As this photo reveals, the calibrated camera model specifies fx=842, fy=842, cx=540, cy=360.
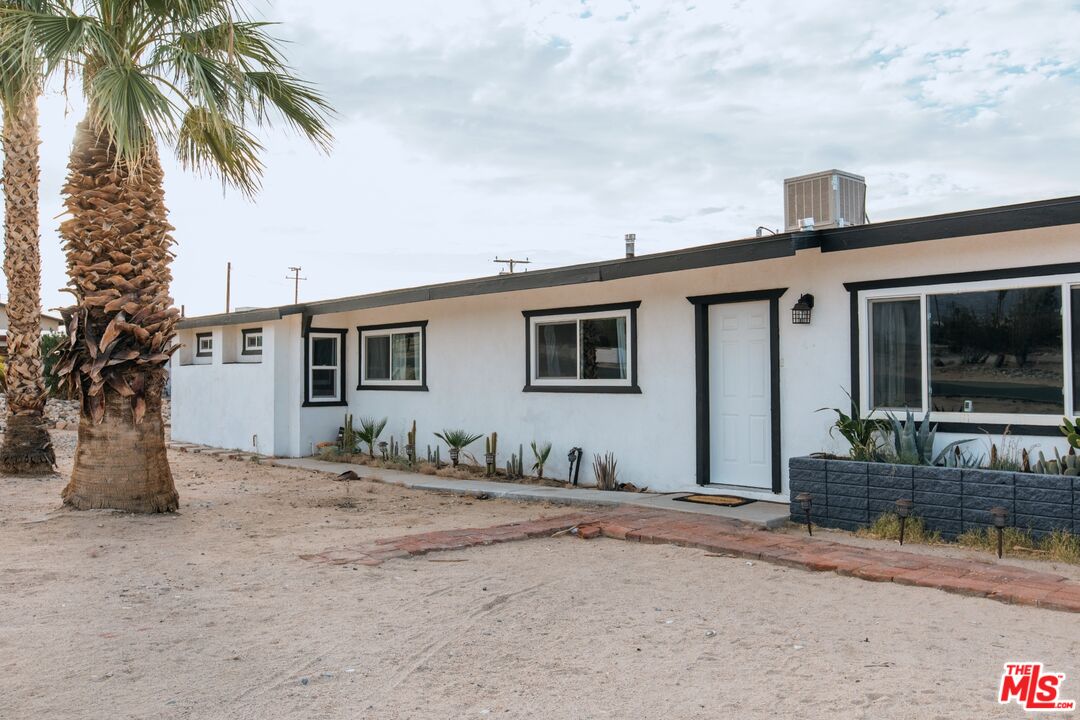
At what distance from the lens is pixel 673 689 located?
3938mm

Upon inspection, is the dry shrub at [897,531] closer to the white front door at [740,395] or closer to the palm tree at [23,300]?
the white front door at [740,395]

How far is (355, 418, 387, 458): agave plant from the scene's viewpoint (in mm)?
14328

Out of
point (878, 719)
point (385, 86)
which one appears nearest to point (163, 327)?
point (385, 86)

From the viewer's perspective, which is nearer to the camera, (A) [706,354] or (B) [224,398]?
(A) [706,354]

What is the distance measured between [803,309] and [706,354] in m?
1.37

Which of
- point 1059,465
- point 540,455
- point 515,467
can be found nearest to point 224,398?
point 515,467

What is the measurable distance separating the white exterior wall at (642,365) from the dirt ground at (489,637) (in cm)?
285

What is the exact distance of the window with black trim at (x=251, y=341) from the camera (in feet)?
54.2

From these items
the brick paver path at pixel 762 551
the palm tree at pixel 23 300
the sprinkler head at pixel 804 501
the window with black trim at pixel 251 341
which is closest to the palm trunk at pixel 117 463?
the brick paver path at pixel 762 551

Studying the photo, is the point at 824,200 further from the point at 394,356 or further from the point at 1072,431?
the point at 394,356

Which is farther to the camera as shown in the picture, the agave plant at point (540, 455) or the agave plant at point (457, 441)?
the agave plant at point (457, 441)

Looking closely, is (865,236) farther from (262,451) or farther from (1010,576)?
(262,451)

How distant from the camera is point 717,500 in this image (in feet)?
29.9

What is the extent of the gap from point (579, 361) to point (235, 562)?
5681 millimetres
